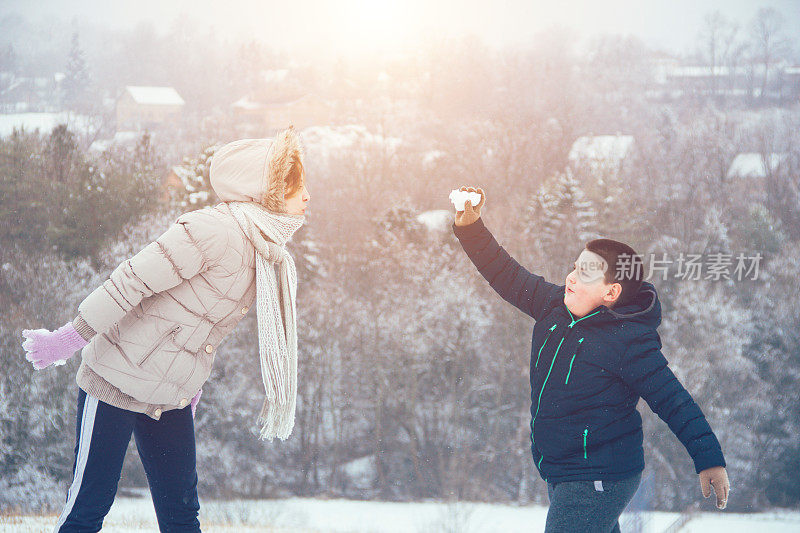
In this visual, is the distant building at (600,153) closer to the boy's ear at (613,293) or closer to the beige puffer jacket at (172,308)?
the boy's ear at (613,293)

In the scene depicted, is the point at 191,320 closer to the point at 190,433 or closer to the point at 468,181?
the point at 190,433

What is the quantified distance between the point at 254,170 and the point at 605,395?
1049 mm

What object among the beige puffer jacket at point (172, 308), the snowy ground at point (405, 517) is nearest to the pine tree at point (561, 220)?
the snowy ground at point (405, 517)

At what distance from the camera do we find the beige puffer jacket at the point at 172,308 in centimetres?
168

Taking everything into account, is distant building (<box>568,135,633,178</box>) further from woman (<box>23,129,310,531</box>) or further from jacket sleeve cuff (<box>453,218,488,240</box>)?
woman (<box>23,129,310,531</box>)

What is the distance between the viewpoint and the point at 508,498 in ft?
19.1

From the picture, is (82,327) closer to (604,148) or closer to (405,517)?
(405,517)

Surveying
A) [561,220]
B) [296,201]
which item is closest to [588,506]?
[296,201]

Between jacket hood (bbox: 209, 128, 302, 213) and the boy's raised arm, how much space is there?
1.60 ft

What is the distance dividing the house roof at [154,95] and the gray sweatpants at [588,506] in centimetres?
470

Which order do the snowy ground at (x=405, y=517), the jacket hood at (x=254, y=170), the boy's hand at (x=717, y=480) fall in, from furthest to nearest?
1. the snowy ground at (x=405, y=517)
2. the jacket hood at (x=254, y=170)
3. the boy's hand at (x=717, y=480)

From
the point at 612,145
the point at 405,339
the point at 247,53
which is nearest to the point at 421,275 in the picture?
the point at 405,339

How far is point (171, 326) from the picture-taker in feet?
5.90

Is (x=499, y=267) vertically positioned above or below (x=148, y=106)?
below
